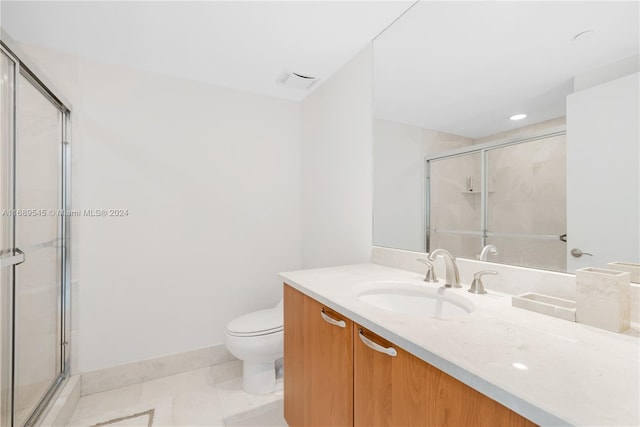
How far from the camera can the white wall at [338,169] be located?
1.78 metres

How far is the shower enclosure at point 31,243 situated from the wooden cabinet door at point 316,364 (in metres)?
1.14

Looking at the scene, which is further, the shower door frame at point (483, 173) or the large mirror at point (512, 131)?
the shower door frame at point (483, 173)

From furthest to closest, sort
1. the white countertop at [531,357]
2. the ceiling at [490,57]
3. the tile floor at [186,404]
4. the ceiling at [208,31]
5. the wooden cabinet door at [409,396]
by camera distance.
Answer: the tile floor at [186,404] → the ceiling at [208,31] → the ceiling at [490,57] → the wooden cabinet door at [409,396] → the white countertop at [531,357]

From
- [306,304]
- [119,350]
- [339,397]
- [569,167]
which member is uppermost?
[569,167]

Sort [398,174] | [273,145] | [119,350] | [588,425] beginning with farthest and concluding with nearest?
[273,145]
[119,350]
[398,174]
[588,425]

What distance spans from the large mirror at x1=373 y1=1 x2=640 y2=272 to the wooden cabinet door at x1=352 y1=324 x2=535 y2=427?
2.16ft

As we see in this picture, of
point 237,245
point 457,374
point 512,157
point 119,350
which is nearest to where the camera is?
point 457,374

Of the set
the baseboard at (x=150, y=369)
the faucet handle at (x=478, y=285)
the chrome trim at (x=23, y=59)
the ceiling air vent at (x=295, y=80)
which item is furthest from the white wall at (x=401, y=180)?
the chrome trim at (x=23, y=59)

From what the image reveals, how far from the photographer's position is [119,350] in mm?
1884

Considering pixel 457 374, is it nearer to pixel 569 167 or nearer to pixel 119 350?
pixel 569 167

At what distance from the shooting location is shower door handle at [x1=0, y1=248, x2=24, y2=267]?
1.12m

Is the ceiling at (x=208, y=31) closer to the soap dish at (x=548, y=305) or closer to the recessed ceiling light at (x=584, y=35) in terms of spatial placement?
the recessed ceiling light at (x=584, y=35)

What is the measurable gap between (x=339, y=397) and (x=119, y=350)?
1686 mm

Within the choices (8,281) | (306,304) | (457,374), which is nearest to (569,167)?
(457,374)
